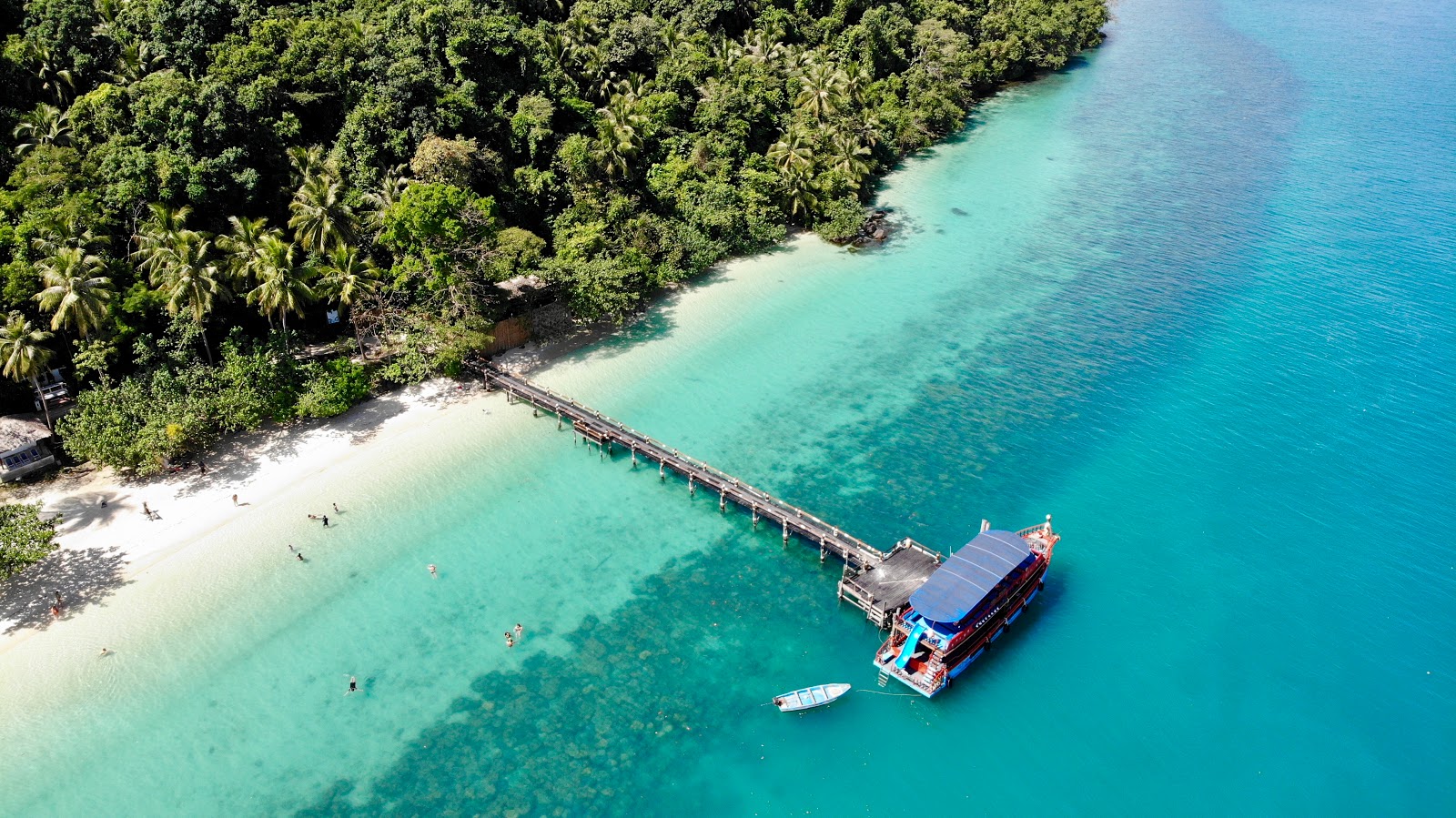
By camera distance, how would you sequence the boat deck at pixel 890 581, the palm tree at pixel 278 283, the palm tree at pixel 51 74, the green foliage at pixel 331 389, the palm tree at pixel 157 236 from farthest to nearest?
the palm tree at pixel 51 74
the green foliage at pixel 331 389
the palm tree at pixel 278 283
the palm tree at pixel 157 236
the boat deck at pixel 890 581

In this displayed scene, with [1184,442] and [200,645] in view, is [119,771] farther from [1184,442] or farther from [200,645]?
[1184,442]

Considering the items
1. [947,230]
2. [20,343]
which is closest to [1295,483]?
[947,230]

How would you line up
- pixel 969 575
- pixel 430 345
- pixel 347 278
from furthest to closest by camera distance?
pixel 430 345, pixel 347 278, pixel 969 575

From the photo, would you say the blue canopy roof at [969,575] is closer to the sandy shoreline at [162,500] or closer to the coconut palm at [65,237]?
the sandy shoreline at [162,500]

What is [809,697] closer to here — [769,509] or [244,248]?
[769,509]

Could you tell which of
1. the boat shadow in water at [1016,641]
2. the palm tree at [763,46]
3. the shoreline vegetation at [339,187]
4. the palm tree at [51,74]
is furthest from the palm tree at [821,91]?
the palm tree at [51,74]

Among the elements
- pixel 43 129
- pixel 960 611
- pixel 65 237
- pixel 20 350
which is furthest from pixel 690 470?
pixel 43 129

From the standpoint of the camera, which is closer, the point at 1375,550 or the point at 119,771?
the point at 119,771
